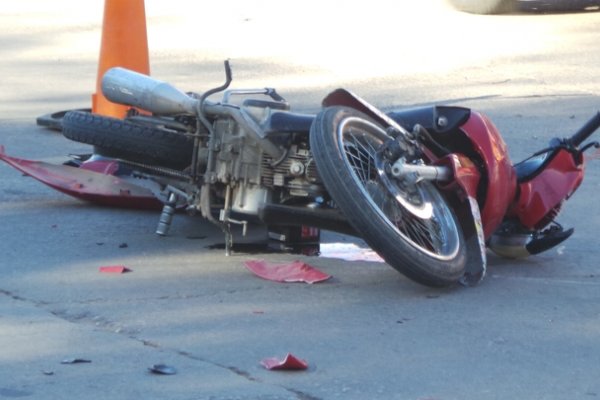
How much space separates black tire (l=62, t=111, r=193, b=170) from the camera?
19.9ft

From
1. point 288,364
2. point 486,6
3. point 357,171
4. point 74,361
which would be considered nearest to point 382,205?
point 357,171

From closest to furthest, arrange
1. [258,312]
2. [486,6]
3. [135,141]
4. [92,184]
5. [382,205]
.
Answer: [258,312], [382,205], [135,141], [92,184], [486,6]

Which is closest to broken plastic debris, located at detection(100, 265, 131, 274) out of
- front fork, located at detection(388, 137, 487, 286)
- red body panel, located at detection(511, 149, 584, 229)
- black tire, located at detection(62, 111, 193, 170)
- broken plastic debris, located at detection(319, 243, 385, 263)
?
black tire, located at detection(62, 111, 193, 170)

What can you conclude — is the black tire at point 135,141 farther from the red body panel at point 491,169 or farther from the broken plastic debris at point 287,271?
the red body panel at point 491,169

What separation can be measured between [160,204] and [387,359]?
2.50m

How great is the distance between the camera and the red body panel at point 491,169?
5617 mm

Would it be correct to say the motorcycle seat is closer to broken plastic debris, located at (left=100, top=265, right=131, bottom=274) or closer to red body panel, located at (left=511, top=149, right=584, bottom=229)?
broken plastic debris, located at (left=100, top=265, right=131, bottom=274)

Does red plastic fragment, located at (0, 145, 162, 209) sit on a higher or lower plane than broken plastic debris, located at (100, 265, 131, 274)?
higher

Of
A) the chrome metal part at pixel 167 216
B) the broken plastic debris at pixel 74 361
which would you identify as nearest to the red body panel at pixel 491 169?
the chrome metal part at pixel 167 216

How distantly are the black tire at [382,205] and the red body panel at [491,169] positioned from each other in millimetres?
210

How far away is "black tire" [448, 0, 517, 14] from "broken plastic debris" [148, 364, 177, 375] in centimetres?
1091

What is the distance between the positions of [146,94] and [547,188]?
1.87 metres

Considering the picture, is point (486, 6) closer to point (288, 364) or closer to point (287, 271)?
point (287, 271)

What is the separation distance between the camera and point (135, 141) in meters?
6.11
